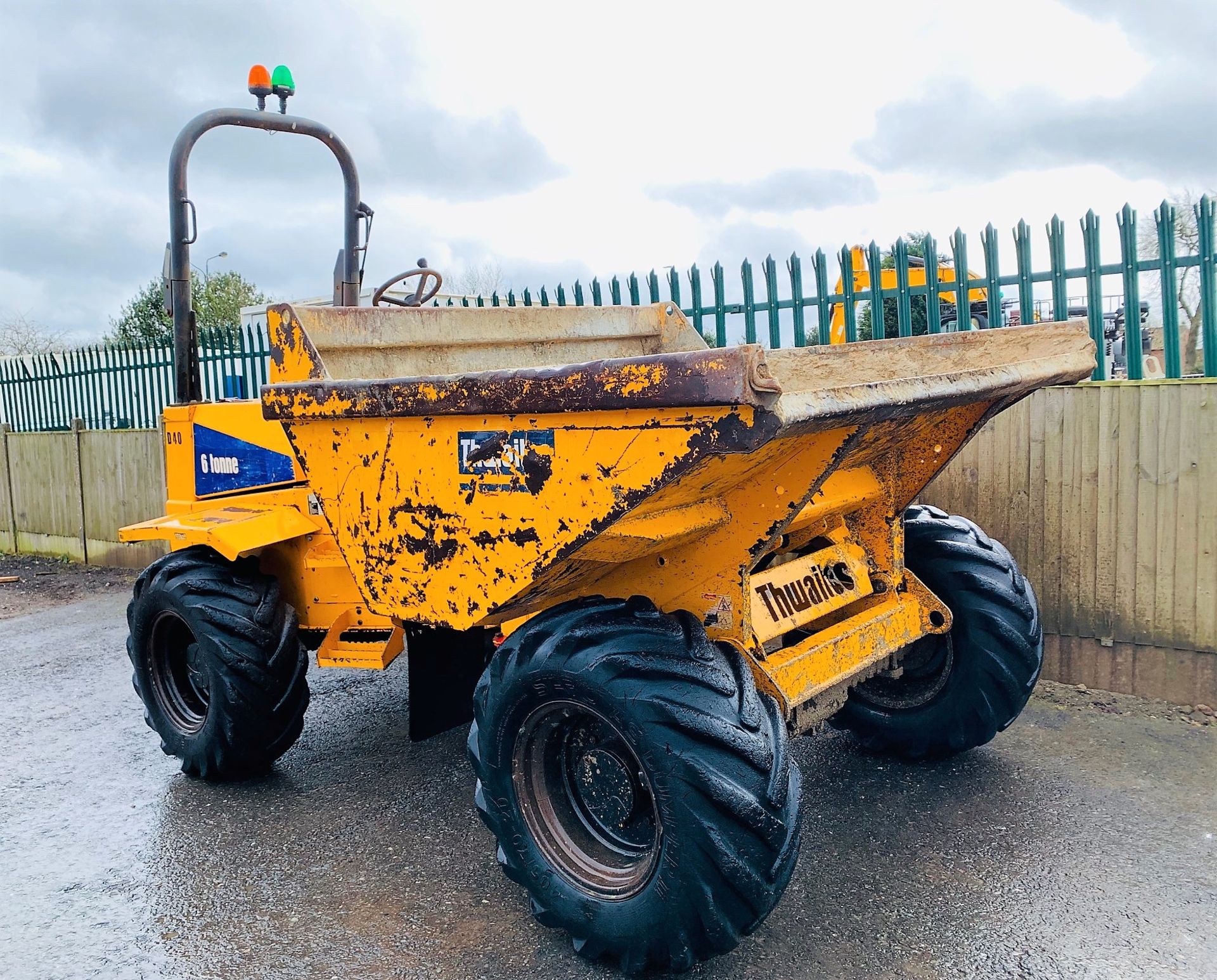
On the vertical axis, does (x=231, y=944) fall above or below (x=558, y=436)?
below

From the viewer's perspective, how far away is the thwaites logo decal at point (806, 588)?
3160 mm

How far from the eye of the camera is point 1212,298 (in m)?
4.65

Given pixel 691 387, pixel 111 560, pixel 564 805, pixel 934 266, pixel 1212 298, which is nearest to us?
pixel 691 387

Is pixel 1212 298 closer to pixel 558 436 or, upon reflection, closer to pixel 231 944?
pixel 558 436

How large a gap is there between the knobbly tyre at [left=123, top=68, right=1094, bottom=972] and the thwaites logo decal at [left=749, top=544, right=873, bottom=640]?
12mm

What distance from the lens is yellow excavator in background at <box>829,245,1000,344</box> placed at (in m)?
5.45

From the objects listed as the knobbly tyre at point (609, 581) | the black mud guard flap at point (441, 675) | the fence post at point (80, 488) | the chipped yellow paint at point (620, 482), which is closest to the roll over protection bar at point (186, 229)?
the knobbly tyre at point (609, 581)

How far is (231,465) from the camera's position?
4.43m

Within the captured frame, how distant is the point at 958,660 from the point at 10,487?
10820 mm

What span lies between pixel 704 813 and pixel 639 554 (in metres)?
0.68

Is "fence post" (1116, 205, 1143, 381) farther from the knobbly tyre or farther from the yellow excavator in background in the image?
the knobbly tyre

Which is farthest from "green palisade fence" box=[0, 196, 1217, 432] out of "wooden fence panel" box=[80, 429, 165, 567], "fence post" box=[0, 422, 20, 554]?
"fence post" box=[0, 422, 20, 554]

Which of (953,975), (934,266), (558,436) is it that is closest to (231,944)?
(558,436)

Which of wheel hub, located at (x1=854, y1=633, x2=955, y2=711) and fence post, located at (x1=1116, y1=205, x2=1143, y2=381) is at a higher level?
fence post, located at (x1=1116, y1=205, x2=1143, y2=381)
